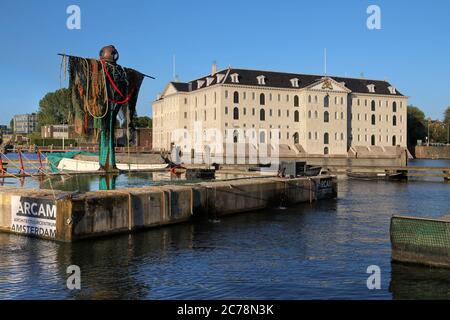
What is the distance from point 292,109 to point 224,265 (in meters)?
102

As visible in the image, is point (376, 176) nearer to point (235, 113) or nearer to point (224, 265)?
point (235, 113)

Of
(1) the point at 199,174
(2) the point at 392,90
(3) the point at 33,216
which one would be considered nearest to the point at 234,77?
(2) the point at 392,90

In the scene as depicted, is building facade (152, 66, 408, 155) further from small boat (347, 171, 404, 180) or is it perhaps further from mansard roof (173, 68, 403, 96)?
small boat (347, 171, 404, 180)

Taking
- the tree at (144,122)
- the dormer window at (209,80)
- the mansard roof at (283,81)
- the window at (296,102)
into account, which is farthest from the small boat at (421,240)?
the tree at (144,122)

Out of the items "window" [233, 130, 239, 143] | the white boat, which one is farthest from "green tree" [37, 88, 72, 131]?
the white boat

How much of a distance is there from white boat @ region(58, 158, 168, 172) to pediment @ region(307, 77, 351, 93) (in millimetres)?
71174

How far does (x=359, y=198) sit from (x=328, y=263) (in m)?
27.5

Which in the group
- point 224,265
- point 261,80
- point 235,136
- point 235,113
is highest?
point 261,80

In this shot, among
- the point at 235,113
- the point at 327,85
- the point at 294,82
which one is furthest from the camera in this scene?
the point at 294,82

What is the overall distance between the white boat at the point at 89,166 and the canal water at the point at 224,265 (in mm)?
22914

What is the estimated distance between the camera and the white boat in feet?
169

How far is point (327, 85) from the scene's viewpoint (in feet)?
389

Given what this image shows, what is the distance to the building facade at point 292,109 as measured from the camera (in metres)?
112
